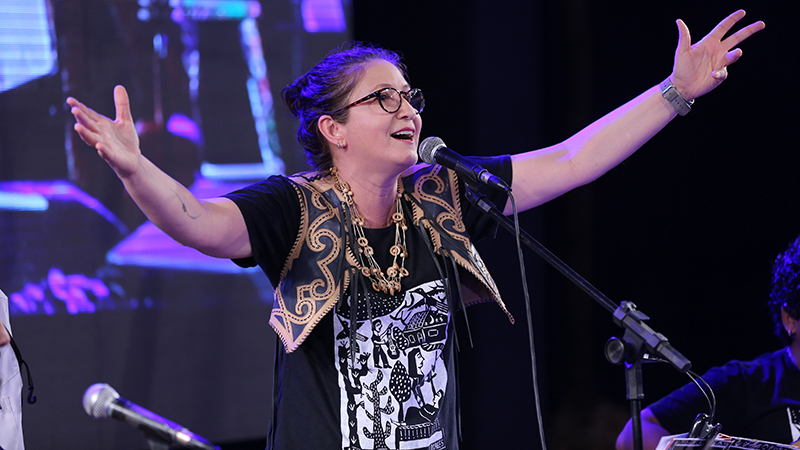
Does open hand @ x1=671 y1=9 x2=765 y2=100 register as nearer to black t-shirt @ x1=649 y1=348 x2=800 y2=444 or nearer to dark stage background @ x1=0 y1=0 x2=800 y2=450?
black t-shirt @ x1=649 y1=348 x2=800 y2=444

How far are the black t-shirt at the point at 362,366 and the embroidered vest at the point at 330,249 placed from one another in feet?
0.14

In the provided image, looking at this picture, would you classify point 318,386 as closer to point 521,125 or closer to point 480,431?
point 480,431

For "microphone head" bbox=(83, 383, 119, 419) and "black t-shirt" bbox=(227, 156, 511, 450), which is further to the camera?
"black t-shirt" bbox=(227, 156, 511, 450)

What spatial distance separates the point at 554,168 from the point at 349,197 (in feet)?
1.68

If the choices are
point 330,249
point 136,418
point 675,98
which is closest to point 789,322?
point 675,98

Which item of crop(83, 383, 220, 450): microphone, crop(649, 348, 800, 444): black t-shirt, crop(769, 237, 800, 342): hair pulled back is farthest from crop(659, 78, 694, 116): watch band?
crop(83, 383, 220, 450): microphone

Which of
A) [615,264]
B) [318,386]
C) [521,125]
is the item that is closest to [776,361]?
[615,264]

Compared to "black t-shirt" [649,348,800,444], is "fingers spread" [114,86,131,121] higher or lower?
higher

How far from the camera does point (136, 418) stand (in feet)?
2.98

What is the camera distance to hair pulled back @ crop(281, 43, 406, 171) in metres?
1.73

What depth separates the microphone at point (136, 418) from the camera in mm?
907

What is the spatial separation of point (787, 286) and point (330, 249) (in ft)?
5.24

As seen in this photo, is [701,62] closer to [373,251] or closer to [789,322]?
[373,251]

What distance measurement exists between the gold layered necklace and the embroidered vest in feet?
0.08
